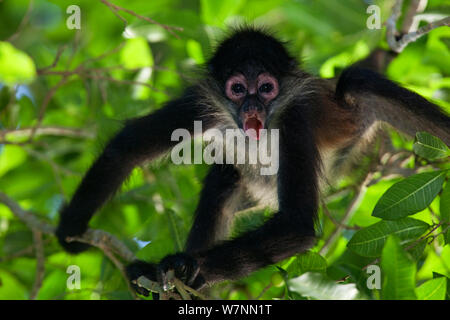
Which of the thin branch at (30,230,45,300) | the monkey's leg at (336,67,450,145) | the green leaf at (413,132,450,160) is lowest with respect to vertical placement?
the thin branch at (30,230,45,300)

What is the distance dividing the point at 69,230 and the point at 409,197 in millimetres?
2378

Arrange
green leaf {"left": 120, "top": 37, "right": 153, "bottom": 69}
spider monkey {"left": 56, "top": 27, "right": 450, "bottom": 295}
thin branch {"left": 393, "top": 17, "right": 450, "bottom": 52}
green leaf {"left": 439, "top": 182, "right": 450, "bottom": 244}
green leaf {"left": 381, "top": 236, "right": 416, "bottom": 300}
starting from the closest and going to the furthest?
green leaf {"left": 381, "top": 236, "right": 416, "bottom": 300}
green leaf {"left": 439, "top": 182, "right": 450, "bottom": 244}
thin branch {"left": 393, "top": 17, "right": 450, "bottom": 52}
spider monkey {"left": 56, "top": 27, "right": 450, "bottom": 295}
green leaf {"left": 120, "top": 37, "right": 153, "bottom": 69}

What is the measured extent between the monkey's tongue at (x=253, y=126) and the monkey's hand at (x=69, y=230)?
4.32ft

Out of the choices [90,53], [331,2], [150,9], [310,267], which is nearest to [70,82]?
[90,53]

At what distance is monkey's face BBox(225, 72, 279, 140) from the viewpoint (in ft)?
12.3

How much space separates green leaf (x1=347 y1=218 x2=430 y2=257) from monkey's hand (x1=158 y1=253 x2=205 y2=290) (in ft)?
2.84

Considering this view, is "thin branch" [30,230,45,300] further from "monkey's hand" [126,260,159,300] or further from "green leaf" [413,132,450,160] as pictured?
"green leaf" [413,132,450,160]

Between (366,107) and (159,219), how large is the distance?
1698 millimetres

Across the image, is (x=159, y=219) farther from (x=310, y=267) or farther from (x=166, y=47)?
(x=166, y=47)

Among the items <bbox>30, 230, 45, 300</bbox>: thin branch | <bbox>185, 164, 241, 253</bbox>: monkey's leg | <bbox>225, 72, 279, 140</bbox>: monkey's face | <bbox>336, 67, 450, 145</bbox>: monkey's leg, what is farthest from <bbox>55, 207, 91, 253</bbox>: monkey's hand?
<bbox>336, 67, 450, 145</bbox>: monkey's leg

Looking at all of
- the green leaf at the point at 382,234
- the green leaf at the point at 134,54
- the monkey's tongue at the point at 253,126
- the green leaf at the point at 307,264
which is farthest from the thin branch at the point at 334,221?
the green leaf at the point at 134,54

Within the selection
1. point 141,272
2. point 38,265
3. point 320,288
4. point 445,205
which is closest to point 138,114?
point 38,265

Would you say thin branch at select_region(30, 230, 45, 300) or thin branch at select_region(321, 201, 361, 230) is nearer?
thin branch at select_region(321, 201, 361, 230)

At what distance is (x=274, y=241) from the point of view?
3320 mm
